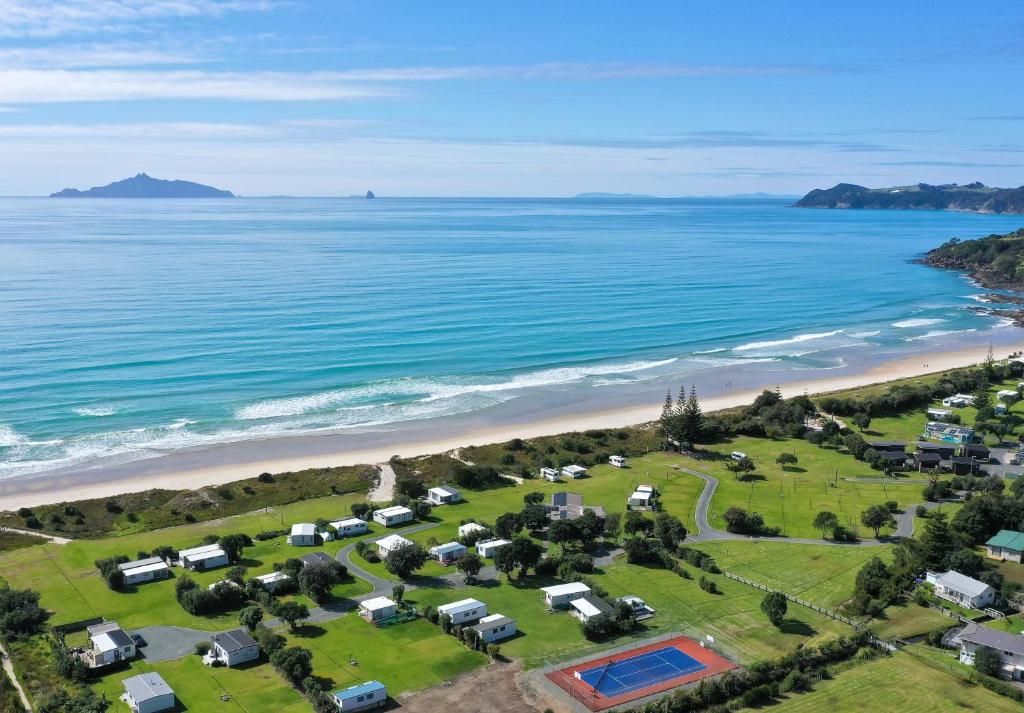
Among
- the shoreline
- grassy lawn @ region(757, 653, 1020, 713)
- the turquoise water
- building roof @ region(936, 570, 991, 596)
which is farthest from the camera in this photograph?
the turquoise water

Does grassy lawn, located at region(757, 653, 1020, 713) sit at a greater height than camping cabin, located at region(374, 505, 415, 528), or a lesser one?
lesser

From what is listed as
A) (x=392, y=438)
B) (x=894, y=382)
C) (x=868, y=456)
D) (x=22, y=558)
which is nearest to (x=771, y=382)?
(x=894, y=382)

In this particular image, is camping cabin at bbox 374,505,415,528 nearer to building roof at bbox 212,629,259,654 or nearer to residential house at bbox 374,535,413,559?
residential house at bbox 374,535,413,559

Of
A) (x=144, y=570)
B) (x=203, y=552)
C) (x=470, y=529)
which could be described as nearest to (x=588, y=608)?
(x=470, y=529)

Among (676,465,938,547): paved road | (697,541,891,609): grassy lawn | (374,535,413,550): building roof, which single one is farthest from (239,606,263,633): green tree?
(676,465,938,547): paved road

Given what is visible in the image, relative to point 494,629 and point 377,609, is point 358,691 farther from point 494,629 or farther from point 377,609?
point 494,629

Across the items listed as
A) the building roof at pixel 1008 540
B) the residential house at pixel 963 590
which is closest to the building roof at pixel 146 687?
the residential house at pixel 963 590
